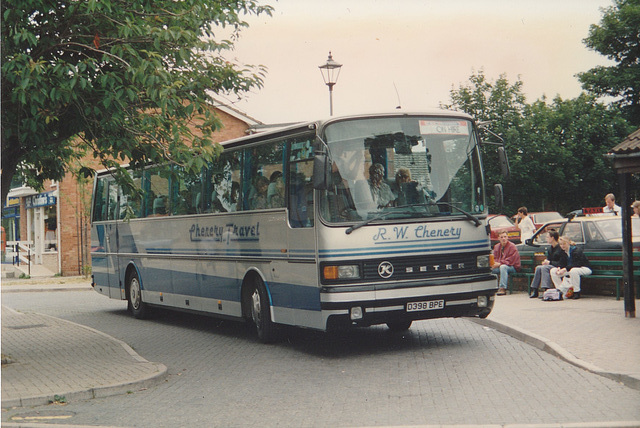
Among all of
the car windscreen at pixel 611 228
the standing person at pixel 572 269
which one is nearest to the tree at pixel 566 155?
the car windscreen at pixel 611 228

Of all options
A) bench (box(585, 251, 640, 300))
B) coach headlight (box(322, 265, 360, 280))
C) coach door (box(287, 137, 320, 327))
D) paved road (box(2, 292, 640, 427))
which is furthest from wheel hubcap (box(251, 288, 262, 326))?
bench (box(585, 251, 640, 300))

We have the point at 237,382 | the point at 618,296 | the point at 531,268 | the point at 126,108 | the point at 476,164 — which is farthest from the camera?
the point at 531,268

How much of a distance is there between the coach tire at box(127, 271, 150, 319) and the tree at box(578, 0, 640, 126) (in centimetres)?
3399

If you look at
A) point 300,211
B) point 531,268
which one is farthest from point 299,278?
point 531,268

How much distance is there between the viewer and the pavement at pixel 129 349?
8.78 meters

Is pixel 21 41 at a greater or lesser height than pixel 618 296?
greater

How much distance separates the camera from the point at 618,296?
52.2 ft

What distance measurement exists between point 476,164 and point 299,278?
9.58ft

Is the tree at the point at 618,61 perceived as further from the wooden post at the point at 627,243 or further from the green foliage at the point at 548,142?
the wooden post at the point at 627,243

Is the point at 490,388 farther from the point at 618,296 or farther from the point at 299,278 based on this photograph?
the point at 618,296

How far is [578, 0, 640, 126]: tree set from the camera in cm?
4547

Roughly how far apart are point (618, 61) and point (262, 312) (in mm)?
41896

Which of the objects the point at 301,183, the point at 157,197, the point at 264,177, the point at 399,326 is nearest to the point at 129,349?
the point at 264,177

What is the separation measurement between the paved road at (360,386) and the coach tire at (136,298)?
3.82m
